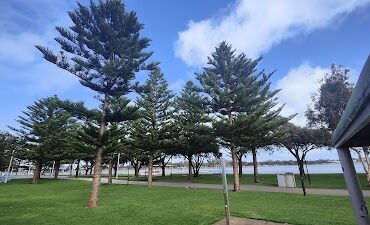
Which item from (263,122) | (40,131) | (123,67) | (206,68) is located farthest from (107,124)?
(40,131)

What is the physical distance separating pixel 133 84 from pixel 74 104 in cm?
320

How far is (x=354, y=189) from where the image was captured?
8.55 feet

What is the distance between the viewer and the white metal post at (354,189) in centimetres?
250

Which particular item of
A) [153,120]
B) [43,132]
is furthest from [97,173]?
[43,132]

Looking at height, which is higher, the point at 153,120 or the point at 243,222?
the point at 153,120

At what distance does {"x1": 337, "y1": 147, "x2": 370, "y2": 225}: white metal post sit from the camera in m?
2.50

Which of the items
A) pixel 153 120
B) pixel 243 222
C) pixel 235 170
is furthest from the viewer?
pixel 153 120

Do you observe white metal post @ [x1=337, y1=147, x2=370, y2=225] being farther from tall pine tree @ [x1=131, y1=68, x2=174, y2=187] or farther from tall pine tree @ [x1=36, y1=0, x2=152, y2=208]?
tall pine tree @ [x1=131, y1=68, x2=174, y2=187]

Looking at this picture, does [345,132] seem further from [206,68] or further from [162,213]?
[206,68]

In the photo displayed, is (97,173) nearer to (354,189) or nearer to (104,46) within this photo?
(104,46)

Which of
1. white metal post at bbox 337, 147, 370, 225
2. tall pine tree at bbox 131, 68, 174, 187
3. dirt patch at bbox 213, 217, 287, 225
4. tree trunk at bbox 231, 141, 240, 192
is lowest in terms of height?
dirt patch at bbox 213, 217, 287, 225

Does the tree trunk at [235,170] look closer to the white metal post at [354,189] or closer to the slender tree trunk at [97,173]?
the slender tree trunk at [97,173]

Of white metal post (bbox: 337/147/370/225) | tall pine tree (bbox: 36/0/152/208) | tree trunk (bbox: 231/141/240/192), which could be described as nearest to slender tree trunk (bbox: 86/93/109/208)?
tall pine tree (bbox: 36/0/152/208)

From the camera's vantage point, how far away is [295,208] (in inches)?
415
